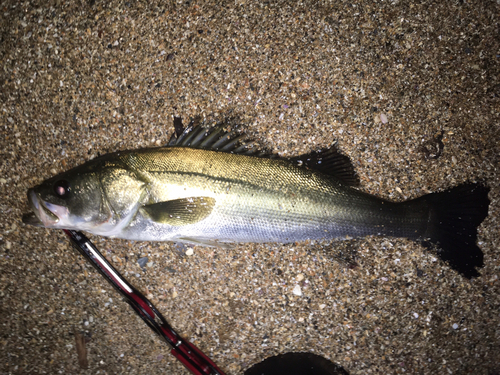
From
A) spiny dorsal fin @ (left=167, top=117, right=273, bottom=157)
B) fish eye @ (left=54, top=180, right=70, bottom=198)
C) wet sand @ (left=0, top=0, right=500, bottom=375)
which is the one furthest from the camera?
wet sand @ (left=0, top=0, right=500, bottom=375)

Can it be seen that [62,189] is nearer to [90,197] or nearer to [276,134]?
[90,197]

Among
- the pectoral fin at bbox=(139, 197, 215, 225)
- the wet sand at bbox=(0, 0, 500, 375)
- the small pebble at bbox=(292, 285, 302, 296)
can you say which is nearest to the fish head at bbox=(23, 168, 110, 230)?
the pectoral fin at bbox=(139, 197, 215, 225)

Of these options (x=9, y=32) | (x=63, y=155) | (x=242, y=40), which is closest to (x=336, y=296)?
(x=242, y=40)

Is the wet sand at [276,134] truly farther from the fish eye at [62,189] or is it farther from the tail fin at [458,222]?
the fish eye at [62,189]

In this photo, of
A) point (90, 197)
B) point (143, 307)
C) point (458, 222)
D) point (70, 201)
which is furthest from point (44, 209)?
point (458, 222)

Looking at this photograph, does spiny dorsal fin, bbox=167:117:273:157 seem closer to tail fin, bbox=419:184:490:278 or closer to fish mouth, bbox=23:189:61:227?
fish mouth, bbox=23:189:61:227

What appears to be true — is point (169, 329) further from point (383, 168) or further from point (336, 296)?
point (383, 168)

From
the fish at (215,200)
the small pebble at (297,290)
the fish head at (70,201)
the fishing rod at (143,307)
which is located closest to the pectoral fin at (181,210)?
the fish at (215,200)
